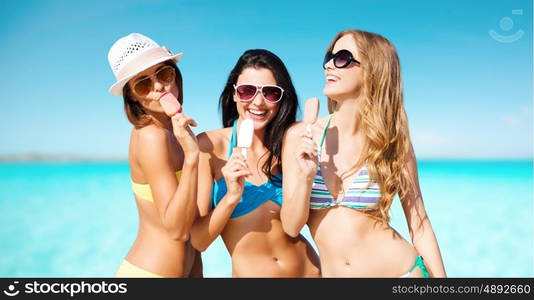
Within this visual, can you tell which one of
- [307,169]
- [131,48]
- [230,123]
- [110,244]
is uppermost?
[110,244]

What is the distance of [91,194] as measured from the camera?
2917 cm

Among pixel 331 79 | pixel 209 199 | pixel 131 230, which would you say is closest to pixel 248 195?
pixel 209 199

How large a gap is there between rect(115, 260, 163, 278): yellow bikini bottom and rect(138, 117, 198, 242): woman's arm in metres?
0.42

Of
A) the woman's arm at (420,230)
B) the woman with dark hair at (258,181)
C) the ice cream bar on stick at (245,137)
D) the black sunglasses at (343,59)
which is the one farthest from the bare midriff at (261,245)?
the black sunglasses at (343,59)

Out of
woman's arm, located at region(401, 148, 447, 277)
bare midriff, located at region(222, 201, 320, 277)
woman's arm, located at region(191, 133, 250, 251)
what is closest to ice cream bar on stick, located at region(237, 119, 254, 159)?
woman's arm, located at region(191, 133, 250, 251)

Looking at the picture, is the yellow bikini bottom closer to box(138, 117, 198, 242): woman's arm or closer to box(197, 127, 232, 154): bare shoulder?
box(138, 117, 198, 242): woman's arm

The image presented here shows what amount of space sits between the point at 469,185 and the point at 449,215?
13667mm

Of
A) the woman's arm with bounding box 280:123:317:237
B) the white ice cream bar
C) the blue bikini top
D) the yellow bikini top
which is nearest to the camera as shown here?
the woman's arm with bounding box 280:123:317:237

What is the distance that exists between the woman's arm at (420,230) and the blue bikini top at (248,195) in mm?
873

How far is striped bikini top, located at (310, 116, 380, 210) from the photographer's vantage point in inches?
107

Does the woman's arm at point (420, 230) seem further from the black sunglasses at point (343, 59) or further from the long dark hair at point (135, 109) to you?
the long dark hair at point (135, 109)

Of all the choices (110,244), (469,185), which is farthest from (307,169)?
(469,185)

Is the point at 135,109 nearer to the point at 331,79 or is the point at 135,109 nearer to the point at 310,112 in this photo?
the point at 310,112

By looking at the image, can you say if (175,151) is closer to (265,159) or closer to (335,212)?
(265,159)
